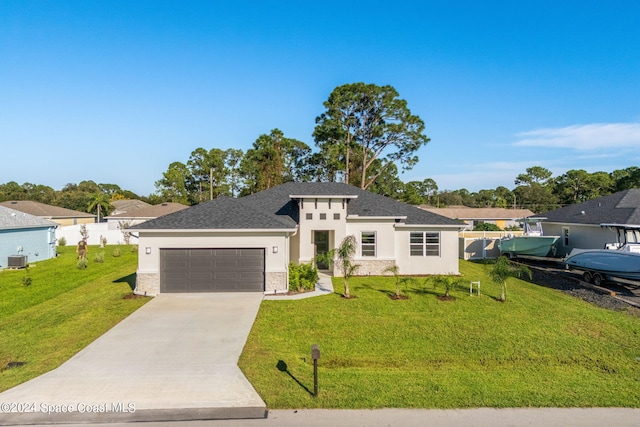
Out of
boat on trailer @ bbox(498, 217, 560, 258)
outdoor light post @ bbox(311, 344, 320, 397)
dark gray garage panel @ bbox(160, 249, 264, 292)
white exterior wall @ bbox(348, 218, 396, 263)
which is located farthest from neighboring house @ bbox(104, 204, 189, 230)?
outdoor light post @ bbox(311, 344, 320, 397)

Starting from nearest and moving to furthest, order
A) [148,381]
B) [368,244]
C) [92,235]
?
[148,381]
[368,244]
[92,235]

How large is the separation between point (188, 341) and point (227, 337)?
3.27 feet

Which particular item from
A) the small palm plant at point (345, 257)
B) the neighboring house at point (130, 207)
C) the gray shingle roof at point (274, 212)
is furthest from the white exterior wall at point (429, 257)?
the neighboring house at point (130, 207)

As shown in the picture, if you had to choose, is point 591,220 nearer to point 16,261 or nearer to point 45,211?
point 16,261

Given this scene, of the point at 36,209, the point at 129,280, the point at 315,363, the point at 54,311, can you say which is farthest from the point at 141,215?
the point at 315,363

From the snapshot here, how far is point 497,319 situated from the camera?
10.9 m

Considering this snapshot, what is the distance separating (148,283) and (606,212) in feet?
88.6

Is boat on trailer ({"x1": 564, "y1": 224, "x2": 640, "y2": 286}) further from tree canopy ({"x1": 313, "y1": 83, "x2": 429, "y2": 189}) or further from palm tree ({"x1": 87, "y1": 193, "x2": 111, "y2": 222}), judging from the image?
palm tree ({"x1": 87, "y1": 193, "x2": 111, "y2": 222})

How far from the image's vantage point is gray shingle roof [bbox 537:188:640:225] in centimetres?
2047

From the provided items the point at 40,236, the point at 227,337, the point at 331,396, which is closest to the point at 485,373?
the point at 331,396

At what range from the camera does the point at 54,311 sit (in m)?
11.7

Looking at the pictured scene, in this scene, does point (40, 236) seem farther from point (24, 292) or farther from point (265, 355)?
point (265, 355)

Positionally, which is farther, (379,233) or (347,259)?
(379,233)

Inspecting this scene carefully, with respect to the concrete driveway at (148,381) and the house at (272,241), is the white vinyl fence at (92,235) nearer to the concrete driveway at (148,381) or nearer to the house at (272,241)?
the house at (272,241)
